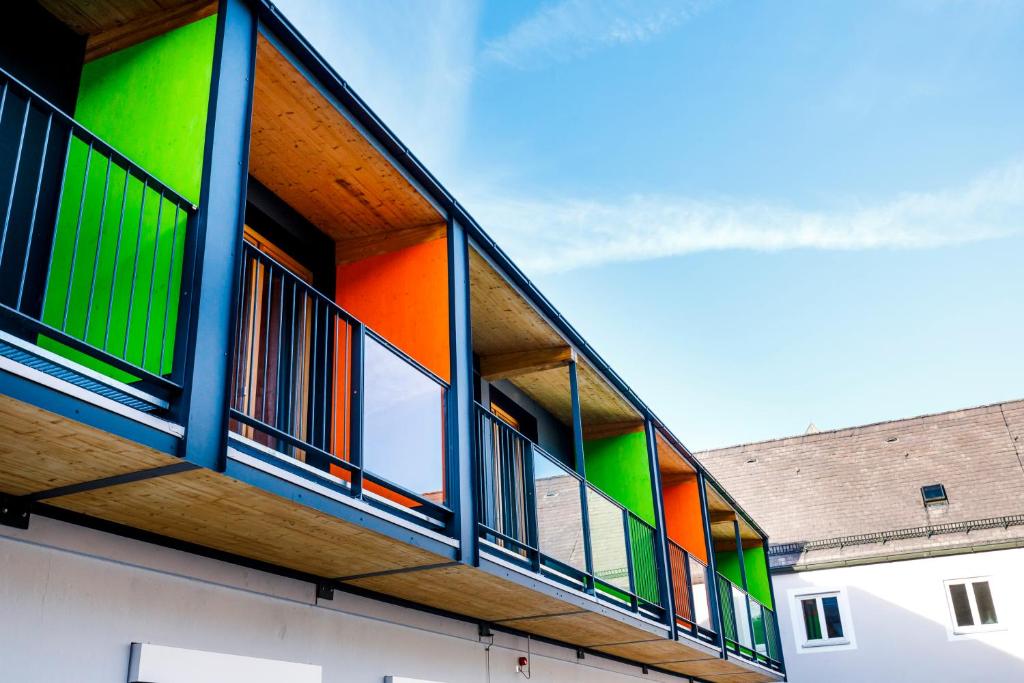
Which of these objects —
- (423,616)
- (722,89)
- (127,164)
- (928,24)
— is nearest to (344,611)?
(423,616)

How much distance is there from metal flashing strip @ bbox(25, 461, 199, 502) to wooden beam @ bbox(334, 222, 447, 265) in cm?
385

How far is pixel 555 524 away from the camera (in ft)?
31.9

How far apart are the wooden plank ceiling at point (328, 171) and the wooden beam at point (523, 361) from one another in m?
2.91

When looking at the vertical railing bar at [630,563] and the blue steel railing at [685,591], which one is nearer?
the vertical railing bar at [630,563]

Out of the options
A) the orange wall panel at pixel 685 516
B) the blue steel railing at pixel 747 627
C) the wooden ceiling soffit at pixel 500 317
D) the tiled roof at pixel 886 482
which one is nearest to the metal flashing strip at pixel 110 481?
the wooden ceiling soffit at pixel 500 317

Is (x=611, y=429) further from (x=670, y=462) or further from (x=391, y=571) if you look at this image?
(x=391, y=571)

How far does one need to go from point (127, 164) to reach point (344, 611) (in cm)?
384

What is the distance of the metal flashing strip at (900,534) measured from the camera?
2108cm

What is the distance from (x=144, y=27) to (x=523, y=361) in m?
5.77

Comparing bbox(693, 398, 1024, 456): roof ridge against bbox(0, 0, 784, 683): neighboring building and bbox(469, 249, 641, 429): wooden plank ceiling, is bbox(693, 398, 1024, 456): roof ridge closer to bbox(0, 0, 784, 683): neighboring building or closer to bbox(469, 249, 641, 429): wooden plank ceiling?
bbox(469, 249, 641, 429): wooden plank ceiling

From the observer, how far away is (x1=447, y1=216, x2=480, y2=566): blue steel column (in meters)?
7.12

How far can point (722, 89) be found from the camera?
854 inches

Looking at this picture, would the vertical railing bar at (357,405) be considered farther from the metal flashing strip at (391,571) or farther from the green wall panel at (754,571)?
the green wall panel at (754,571)

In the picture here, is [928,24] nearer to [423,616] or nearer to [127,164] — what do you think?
[423,616]
